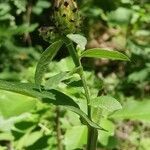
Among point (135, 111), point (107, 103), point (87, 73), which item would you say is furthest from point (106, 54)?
point (87, 73)

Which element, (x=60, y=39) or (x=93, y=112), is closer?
(x=60, y=39)

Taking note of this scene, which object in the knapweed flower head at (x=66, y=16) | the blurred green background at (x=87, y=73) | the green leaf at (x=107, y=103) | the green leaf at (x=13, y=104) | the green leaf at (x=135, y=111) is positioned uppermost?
the knapweed flower head at (x=66, y=16)

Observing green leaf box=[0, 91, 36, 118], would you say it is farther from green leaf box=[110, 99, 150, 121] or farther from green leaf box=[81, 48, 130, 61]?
green leaf box=[81, 48, 130, 61]

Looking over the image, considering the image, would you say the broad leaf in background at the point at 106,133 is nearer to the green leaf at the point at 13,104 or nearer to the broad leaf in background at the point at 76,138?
the broad leaf in background at the point at 76,138

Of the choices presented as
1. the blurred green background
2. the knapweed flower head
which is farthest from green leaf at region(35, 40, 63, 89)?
the blurred green background

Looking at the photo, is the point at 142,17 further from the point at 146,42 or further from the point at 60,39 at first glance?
the point at 60,39

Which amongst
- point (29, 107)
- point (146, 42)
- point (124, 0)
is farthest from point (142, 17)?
point (29, 107)

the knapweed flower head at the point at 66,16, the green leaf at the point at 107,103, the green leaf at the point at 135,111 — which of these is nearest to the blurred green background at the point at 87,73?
the green leaf at the point at 135,111
